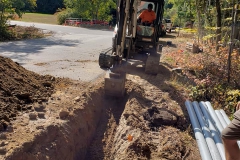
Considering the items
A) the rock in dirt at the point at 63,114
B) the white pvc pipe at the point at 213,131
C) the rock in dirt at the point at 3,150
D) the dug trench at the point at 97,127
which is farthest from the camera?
the rock in dirt at the point at 63,114

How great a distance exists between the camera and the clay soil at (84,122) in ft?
14.7

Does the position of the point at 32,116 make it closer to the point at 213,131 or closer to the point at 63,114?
the point at 63,114

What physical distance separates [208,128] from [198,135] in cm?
50

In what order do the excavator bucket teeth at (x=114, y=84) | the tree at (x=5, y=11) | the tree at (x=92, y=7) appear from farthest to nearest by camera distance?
the tree at (x=92, y=7) → the tree at (x=5, y=11) → the excavator bucket teeth at (x=114, y=84)

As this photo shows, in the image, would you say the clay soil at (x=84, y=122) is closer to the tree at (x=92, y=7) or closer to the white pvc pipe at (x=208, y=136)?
the white pvc pipe at (x=208, y=136)

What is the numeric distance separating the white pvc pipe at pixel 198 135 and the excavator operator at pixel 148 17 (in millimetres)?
3560

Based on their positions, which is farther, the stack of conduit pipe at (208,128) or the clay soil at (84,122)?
the stack of conduit pipe at (208,128)

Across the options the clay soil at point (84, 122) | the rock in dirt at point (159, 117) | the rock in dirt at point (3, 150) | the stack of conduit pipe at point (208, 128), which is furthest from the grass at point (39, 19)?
the rock in dirt at point (3, 150)

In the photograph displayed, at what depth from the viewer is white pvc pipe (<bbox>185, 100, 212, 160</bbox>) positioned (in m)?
5.01

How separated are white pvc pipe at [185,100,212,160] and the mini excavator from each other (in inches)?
68.8

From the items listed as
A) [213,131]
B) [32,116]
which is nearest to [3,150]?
[32,116]

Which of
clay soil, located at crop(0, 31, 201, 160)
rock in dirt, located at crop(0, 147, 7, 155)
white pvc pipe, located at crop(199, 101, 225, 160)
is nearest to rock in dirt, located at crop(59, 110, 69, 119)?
clay soil, located at crop(0, 31, 201, 160)

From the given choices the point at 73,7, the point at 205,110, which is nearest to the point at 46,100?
the point at 205,110

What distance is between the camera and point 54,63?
10336 millimetres
